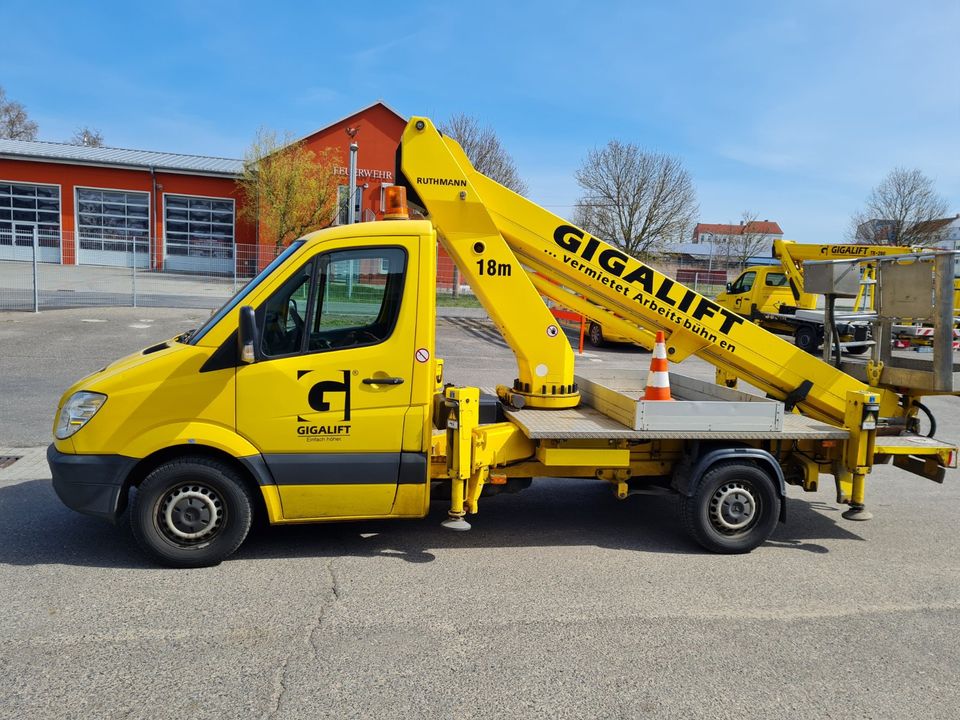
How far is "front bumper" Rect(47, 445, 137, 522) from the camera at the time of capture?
455cm

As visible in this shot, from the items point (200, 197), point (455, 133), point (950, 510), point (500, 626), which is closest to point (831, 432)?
point (950, 510)

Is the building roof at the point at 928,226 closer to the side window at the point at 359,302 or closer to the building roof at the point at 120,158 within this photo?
the building roof at the point at 120,158

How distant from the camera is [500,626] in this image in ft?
13.2

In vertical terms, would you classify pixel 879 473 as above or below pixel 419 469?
below

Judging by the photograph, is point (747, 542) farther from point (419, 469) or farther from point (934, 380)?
point (419, 469)

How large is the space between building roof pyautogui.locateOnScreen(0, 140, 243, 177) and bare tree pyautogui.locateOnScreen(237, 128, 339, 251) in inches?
106

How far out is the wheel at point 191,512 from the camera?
4.57 metres

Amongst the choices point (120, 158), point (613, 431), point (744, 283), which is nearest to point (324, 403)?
point (613, 431)

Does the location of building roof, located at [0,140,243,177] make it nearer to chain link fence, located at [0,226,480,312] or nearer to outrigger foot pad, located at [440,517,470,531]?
chain link fence, located at [0,226,480,312]

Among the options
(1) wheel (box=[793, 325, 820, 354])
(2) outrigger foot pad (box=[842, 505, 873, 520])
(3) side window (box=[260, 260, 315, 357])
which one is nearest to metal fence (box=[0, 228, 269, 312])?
(3) side window (box=[260, 260, 315, 357])

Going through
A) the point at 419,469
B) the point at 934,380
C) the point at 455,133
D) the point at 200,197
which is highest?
the point at 455,133

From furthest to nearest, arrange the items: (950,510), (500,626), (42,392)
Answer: (42,392) → (950,510) → (500,626)

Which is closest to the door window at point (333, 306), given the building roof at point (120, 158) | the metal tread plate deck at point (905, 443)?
the metal tread plate deck at point (905, 443)

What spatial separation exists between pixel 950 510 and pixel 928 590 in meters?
2.34
